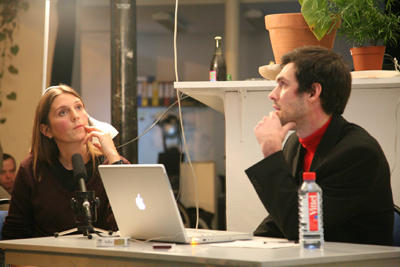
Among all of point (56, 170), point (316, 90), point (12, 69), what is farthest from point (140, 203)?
point (12, 69)

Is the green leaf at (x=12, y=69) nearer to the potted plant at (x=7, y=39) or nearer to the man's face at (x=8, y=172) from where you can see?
the potted plant at (x=7, y=39)

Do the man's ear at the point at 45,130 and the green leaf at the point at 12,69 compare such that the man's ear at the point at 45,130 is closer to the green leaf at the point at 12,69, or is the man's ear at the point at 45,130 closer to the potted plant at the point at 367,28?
the potted plant at the point at 367,28

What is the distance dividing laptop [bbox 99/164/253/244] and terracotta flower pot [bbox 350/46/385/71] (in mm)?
1283

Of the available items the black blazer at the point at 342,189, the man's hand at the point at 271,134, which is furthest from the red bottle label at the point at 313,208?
the man's hand at the point at 271,134

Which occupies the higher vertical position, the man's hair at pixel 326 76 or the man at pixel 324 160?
the man's hair at pixel 326 76

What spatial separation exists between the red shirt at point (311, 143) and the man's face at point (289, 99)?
7 cm

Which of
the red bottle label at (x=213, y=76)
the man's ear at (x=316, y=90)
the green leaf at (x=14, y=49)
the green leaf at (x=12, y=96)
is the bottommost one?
the man's ear at (x=316, y=90)

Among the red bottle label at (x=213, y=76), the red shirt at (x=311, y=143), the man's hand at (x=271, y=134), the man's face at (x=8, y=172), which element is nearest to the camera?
the man's hand at (x=271, y=134)

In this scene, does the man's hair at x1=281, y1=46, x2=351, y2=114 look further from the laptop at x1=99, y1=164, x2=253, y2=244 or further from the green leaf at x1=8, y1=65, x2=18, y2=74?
the green leaf at x1=8, y1=65, x2=18, y2=74

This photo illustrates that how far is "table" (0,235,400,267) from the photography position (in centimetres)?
125

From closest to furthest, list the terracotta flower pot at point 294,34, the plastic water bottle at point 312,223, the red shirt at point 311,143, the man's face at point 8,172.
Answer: the plastic water bottle at point 312,223, the red shirt at point 311,143, the terracotta flower pot at point 294,34, the man's face at point 8,172

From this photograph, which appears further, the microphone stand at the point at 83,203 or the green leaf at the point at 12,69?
the green leaf at the point at 12,69

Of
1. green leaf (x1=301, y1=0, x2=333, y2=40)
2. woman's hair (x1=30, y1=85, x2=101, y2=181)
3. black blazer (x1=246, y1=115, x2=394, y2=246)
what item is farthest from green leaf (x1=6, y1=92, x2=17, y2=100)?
black blazer (x1=246, y1=115, x2=394, y2=246)

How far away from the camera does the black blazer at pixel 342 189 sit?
67.0 inches
